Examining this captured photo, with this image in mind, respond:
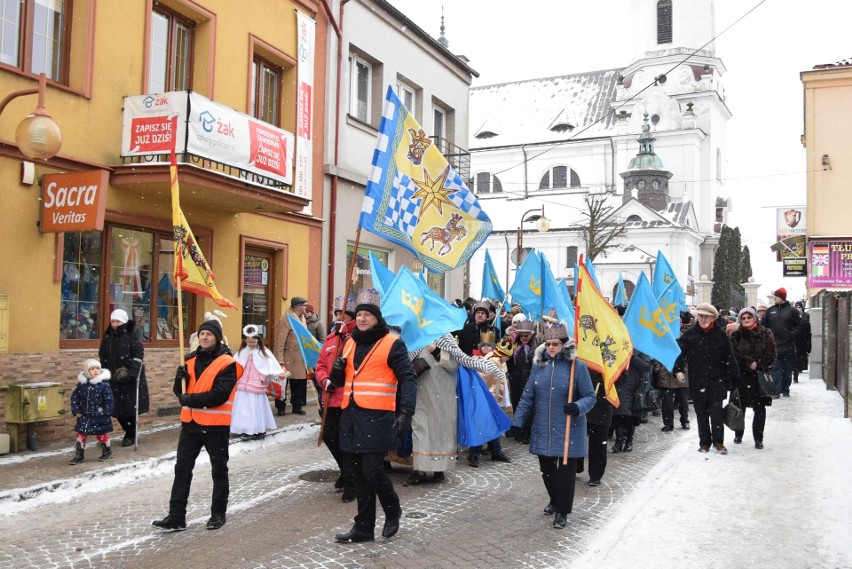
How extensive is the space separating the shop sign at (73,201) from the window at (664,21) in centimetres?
6870

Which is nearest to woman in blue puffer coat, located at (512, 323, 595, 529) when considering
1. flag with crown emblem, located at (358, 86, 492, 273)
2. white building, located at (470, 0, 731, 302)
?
flag with crown emblem, located at (358, 86, 492, 273)

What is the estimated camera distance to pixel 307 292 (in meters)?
15.4

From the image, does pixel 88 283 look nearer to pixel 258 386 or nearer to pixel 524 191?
pixel 258 386

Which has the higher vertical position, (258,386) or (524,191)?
(524,191)

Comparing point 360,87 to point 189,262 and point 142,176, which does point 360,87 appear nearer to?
point 142,176

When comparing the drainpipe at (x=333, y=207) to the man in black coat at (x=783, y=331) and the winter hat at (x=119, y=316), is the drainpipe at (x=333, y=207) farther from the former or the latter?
the man in black coat at (x=783, y=331)

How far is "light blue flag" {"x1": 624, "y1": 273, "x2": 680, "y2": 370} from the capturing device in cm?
988

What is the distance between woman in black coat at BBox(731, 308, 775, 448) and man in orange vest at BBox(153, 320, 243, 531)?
6.82 metres

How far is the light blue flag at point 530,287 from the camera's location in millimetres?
13070

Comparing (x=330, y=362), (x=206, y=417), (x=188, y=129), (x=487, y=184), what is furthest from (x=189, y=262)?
(x=487, y=184)

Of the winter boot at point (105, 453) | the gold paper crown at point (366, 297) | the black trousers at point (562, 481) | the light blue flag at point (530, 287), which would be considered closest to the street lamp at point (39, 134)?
the winter boot at point (105, 453)

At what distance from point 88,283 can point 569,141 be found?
210ft

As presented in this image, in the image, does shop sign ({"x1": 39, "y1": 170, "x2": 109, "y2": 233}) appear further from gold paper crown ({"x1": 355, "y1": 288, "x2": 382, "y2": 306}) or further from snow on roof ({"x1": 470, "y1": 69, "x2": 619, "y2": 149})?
snow on roof ({"x1": 470, "y1": 69, "x2": 619, "y2": 149})

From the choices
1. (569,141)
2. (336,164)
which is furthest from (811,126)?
(569,141)
